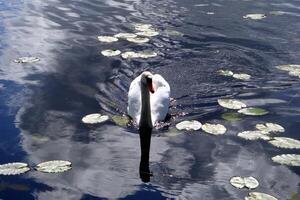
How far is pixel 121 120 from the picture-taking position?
965 centimetres

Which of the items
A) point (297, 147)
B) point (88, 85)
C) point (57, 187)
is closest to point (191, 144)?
point (297, 147)

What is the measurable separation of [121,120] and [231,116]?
2166mm

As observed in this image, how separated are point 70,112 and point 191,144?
A: 2.66 meters

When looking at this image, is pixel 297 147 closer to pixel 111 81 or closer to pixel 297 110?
pixel 297 110

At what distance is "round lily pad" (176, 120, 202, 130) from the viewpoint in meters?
9.31

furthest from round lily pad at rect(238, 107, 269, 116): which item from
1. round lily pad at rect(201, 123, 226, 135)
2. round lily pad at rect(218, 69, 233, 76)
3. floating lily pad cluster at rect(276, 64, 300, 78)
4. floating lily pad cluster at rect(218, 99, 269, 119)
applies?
floating lily pad cluster at rect(276, 64, 300, 78)

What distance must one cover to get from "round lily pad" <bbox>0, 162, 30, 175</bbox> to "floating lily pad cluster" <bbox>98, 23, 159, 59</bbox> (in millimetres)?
5213

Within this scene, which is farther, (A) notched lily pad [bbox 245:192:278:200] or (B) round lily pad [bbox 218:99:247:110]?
(B) round lily pad [bbox 218:99:247:110]

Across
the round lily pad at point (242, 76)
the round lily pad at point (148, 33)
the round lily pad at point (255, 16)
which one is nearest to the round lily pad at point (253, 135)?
the round lily pad at point (242, 76)

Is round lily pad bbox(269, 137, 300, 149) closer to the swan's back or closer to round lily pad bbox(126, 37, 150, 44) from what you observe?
the swan's back

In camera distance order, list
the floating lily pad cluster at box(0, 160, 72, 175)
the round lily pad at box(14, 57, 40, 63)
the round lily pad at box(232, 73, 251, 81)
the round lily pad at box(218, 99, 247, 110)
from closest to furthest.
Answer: the floating lily pad cluster at box(0, 160, 72, 175) → the round lily pad at box(218, 99, 247, 110) → the round lily pad at box(232, 73, 251, 81) → the round lily pad at box(14, 57, 40, 63)

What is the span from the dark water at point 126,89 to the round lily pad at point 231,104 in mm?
129

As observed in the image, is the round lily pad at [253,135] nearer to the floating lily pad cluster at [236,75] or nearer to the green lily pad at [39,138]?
the floating lily pad cluster at [236,75]

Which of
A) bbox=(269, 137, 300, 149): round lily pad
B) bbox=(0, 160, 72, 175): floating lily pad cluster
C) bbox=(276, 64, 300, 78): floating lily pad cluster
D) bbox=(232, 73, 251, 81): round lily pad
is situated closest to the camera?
bbox=(0, 160, 72, 175): floating lily pad cluster
